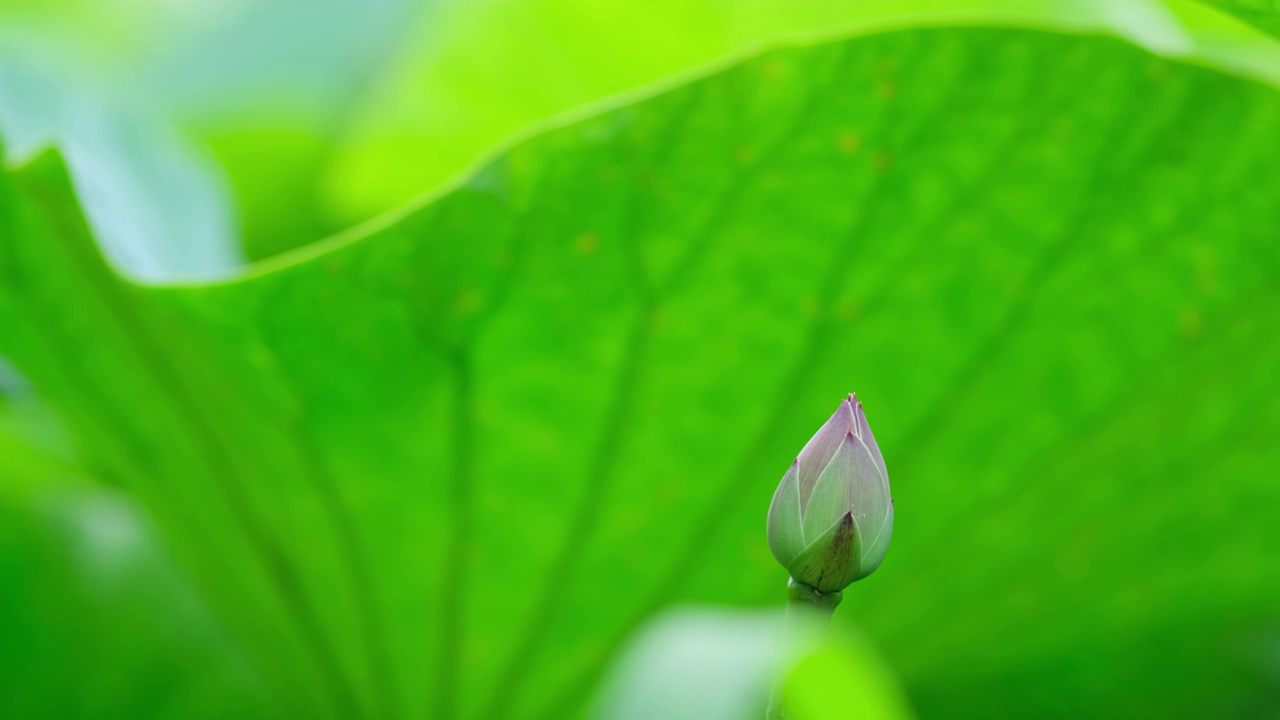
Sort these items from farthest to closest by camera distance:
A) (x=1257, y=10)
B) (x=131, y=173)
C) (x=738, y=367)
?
(x=131, y=173) → (x=738, y=367) → (x=1257, y=10)

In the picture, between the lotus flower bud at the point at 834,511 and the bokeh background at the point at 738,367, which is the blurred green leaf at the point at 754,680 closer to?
the lotus flower bud at the point at 834,511

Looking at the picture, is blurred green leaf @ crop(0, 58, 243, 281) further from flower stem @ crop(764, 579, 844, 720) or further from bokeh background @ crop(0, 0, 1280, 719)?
flower stem @ crop(764, 579, 844, 720)

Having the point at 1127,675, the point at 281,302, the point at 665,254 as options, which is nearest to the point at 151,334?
the point at 281,302

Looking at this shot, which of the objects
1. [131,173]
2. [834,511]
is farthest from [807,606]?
[131,173]

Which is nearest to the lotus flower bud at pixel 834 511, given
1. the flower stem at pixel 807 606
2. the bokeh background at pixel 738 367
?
the flower stem at pixel 807 606

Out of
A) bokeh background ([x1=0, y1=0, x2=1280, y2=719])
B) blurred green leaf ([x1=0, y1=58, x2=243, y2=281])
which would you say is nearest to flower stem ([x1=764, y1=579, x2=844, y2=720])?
bokeh background ([x1=0, y1=0, x2=1280, y2=719])

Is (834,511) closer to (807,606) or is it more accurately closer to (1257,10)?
(807,606)

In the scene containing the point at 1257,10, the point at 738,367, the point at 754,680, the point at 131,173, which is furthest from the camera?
the point at 131,173

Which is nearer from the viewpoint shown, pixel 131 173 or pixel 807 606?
pixel 807 606
